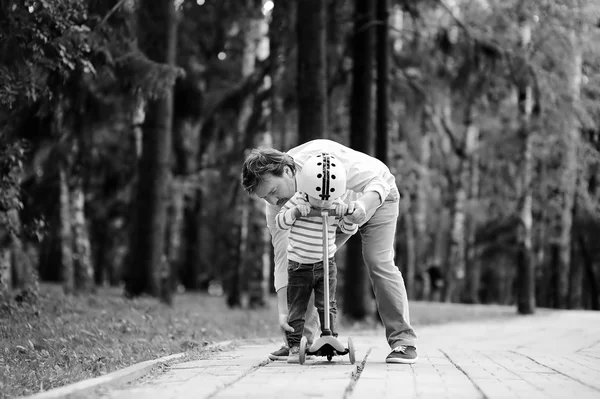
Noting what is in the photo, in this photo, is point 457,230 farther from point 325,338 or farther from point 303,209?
point 303,209

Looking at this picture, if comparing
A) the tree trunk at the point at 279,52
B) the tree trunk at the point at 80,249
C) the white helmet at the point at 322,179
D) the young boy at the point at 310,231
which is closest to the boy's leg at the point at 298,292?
the young boy at the point at 310,231

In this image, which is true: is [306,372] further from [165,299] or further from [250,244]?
[250,244]

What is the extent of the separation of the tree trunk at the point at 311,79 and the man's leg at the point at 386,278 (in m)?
6.41

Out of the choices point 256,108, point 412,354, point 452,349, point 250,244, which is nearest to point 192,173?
point 250,244

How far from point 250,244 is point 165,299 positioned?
3571 millimetres

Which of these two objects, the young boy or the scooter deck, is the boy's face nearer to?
the young boy

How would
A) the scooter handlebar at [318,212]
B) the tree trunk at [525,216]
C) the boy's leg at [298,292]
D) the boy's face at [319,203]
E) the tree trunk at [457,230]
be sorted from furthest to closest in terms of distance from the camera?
the tree trunk at [457,230]
the tree trunk at [525,216]
the boy's leg at [298,292]
the scooter handlebar at [318,212]
the boy's face at [319,203]

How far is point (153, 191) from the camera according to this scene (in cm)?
1570

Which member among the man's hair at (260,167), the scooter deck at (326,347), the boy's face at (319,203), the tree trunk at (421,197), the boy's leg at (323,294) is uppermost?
the tree trunk at (421,197)

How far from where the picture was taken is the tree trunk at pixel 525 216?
64.0 feet

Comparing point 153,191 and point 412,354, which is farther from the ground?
point 153,191

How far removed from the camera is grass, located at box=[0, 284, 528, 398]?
6555mm

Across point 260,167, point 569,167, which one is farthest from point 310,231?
point 569,167

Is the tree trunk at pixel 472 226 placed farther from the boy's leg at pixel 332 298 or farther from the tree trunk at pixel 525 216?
the boy's leg at pixel 332 298
